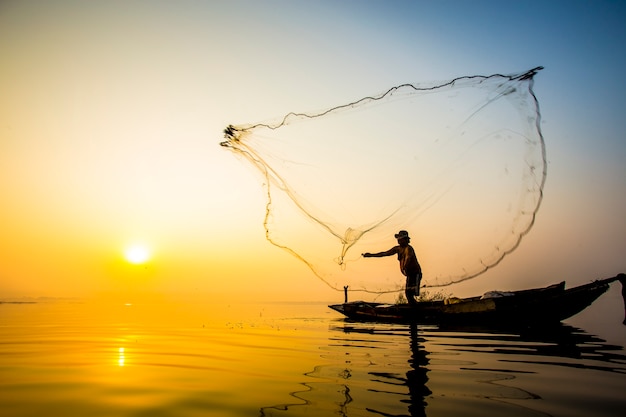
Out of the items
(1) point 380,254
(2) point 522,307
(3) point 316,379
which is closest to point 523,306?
(2) point 522,307

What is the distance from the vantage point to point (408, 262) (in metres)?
21.7

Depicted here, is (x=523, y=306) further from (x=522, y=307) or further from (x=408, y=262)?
(x=408, y=262)

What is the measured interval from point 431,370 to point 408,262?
43.0 feet

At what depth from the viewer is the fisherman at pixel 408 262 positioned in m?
21.7

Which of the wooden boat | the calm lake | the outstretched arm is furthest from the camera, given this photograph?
the outstretched arm

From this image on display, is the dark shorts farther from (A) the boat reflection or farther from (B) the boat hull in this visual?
(A) the boat reflection

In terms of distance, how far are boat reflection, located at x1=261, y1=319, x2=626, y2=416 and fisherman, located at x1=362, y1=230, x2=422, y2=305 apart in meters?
5.96

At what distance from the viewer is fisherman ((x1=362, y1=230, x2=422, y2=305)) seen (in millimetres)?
21688

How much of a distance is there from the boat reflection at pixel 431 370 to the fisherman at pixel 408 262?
19.6 ft

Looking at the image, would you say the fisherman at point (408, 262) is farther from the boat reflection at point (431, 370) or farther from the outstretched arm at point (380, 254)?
the boat reflection at point (431, 370)

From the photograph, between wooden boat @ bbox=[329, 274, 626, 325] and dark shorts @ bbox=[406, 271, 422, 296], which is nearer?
wooden boat @ bbox=[329, 274, 626, 325]

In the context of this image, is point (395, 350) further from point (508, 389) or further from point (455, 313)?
point (455, 313)

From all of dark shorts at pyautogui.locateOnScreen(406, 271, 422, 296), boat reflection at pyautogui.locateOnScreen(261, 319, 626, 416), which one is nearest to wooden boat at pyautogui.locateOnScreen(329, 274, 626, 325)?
dark shorts at pyautogui.locateOnScreen(406, 271, 422, 296)

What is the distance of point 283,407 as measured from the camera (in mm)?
5961
